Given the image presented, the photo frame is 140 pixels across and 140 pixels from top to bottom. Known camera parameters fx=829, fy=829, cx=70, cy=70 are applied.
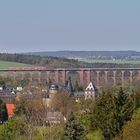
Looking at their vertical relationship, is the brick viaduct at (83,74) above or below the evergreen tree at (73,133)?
below

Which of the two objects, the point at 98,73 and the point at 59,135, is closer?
the point at 59,135

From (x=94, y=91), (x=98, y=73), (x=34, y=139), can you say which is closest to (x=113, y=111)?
(x=34, y=139)

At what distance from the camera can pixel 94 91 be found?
104812 mm

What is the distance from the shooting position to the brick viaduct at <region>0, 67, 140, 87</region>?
142125 millimetres

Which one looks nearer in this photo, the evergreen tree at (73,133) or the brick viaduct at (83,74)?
the evergreen tree at (73,133)

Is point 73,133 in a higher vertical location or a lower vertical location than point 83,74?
higher

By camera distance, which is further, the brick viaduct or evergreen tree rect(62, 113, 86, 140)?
the brick viaduct

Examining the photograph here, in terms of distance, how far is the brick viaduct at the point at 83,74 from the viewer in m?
142

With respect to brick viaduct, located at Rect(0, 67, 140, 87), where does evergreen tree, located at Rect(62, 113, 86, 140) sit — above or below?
above

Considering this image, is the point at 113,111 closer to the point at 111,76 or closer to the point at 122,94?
the point at 122,94

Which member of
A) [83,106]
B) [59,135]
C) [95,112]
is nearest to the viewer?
[59,135]

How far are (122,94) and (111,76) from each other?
111 meters

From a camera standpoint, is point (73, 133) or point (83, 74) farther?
point (83, 74)

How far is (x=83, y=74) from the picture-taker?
145750 mm
